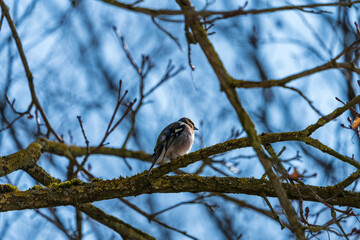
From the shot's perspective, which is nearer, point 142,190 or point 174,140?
point 142,190

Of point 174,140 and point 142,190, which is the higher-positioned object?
point 174,140

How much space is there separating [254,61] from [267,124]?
321 centimetres

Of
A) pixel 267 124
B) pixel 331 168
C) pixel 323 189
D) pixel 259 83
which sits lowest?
pixel 259 83

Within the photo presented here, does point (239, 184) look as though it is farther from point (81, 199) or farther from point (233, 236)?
point (233, 236)

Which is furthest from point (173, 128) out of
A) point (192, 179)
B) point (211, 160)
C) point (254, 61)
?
point (254, 61)

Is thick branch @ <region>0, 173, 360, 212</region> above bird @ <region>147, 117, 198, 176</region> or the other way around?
the other way around

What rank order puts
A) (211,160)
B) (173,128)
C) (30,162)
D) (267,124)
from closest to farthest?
(30,162) → (173,128) → (211,160) → (267,124)

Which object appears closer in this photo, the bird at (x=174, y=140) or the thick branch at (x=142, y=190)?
the thick branch at (x=142, y=190)

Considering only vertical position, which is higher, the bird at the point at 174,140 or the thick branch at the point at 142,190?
the bird at the point at 174,140

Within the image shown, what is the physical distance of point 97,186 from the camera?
146 inches

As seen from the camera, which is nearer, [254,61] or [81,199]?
[81,199]

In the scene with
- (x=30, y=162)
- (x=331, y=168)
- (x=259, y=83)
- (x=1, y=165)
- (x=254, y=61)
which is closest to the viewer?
(x=259, y=83)

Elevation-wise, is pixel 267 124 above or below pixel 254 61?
below

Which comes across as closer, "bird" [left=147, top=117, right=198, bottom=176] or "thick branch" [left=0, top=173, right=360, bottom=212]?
"thick branch" [left=0, top=173, right=360, bottom=212]
